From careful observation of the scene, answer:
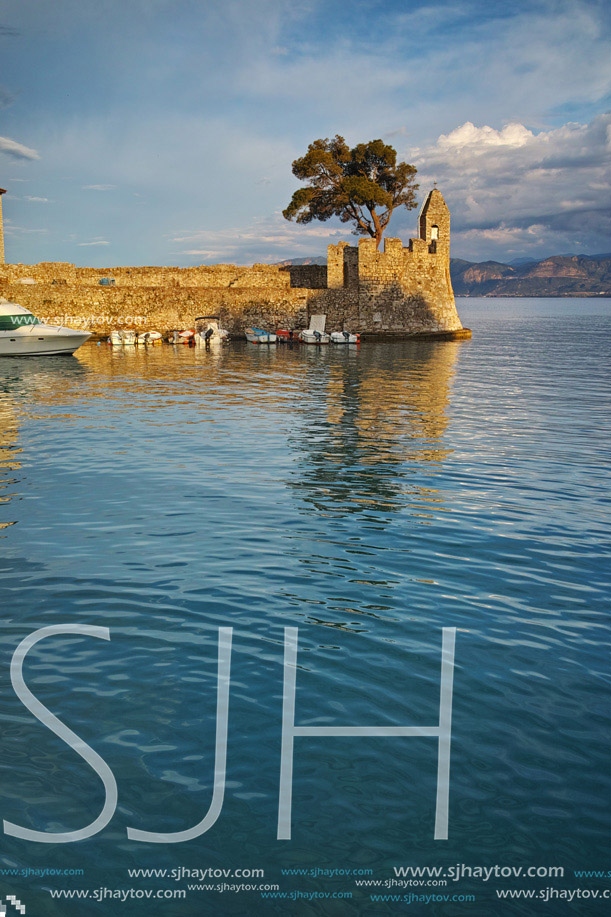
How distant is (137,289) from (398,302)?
620 inches

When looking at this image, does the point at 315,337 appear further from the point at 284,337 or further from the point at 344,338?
the point at 284,337

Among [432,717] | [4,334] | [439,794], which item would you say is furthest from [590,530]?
[4,334]

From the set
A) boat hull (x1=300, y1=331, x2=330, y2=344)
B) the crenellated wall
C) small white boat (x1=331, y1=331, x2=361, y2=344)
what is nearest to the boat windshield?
boat hull (x1=300, y1=331, x2=330, y2=344)

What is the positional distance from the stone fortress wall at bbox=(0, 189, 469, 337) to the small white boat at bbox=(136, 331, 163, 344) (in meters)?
0.92

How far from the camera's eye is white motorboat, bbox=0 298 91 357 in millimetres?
29281

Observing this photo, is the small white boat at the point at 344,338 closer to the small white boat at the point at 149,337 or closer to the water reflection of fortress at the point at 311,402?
the water reflection of fortress at the point at 311,402

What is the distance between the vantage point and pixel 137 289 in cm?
4053

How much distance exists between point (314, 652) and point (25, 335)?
28157mm

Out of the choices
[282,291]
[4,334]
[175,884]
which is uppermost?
[282,291]

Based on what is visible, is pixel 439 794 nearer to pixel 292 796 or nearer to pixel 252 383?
pixel 292 796

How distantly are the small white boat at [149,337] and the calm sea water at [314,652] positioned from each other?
28.0 metres

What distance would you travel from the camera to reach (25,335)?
96.1 ft

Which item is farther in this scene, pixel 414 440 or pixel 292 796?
pixel 414 440

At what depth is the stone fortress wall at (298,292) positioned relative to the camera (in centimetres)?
4056
